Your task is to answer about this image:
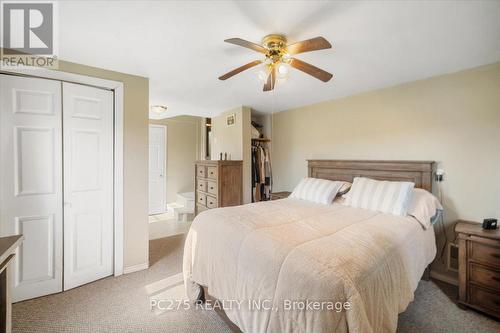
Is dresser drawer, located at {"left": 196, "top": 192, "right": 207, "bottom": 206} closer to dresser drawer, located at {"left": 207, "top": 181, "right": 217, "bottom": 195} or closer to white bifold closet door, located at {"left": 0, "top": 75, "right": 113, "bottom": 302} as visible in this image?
dresser drawer, located at {"left": 207, "top": 181, "right": 217, "bottom": 195}

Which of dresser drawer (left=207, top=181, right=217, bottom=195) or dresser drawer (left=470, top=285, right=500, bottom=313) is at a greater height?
dresser drawer (left=207, top=181, right=217, bottom=195)

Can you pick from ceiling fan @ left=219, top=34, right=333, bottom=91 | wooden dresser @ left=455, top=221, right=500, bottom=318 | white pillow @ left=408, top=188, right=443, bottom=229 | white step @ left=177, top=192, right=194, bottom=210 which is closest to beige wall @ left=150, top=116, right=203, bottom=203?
white step @ left=177, top=192, right=194, bottom=210

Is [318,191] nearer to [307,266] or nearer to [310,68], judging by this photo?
[310,68]

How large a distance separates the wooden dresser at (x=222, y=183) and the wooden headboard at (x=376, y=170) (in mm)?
1284

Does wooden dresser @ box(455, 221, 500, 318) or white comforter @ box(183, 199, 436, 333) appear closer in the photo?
white comforter @ box(183, 199, 436, 333)

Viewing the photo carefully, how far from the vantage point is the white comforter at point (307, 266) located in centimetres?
110

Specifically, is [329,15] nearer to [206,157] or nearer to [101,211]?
[101,211]

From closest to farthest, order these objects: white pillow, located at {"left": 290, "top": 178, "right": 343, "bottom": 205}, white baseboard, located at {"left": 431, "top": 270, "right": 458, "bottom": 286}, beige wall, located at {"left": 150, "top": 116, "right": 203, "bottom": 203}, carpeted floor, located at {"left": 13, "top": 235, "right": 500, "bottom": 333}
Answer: carpeted floor, located at {"left": 13, "top": 235, "right": 500, "bottom": 333}
white baseboard, located at {"left": 431, "top": 270, "right": 458, "bottom": 286}
white pillow, located at {"left": 290, "top": 178, "right": 343, "bottom": 205}
beige wall, located at {"left": 150, "top": 116, "right": 203, "bottom": 203}

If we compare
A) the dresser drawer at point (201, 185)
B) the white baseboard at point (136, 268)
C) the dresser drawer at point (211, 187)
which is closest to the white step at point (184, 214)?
the dresser drawer at point (201, 185)

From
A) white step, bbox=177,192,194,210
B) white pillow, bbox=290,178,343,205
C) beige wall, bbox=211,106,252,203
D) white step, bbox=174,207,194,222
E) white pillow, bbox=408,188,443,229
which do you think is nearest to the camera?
white pillow, bbox=408,188,443,229

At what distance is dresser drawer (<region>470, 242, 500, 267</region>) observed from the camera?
1833 millimetres

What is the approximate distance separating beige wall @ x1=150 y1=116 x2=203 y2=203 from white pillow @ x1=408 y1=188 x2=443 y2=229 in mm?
4929

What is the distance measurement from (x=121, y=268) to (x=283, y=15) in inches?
115

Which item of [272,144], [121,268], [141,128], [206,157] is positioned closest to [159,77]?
[141,128]
